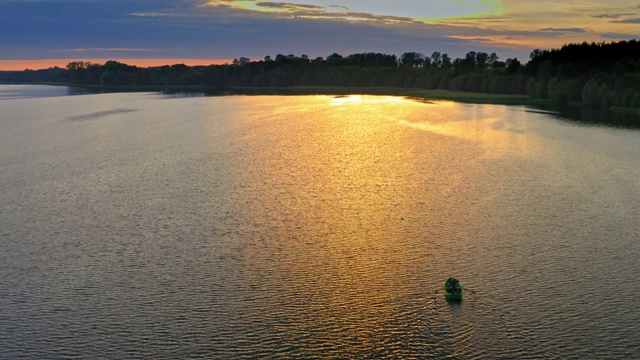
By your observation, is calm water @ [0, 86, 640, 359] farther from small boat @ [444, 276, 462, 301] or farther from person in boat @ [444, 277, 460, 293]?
person in boat @ [444, 277, 460, 293]

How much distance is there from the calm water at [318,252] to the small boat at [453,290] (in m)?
0.56

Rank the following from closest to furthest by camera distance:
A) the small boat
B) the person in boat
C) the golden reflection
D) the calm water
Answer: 1. the calm water
2. the small boat
3. the person in boat
4. the golden reflection

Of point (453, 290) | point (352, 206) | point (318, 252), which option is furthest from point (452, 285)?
point (352, 206)

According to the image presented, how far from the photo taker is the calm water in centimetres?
2208

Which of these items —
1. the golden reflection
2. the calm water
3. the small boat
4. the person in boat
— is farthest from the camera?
the golden reflection

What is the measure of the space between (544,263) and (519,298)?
4599mm

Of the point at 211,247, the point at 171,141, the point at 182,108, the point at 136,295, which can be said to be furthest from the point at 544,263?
the point at 182,108

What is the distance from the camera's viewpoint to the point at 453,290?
2477 centimetres

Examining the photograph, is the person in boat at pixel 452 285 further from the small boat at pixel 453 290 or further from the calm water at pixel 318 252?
the calm water at pixel 318 252

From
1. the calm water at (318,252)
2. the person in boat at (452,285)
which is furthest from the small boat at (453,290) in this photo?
the calm water at (318,252)

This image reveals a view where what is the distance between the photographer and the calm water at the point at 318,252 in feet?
72.4

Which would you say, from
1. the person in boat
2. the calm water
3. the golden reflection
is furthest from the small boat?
the golden reflection

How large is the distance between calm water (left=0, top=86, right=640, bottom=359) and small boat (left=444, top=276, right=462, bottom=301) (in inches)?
21.9

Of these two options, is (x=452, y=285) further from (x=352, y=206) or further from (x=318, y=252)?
(x=352, y=206)
